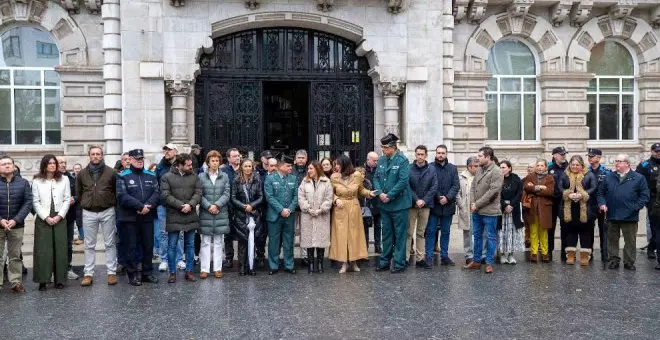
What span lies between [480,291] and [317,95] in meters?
8.95

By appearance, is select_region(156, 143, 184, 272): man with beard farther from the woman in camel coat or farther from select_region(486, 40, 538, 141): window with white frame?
select_region(486, 40, 538, 141): window with white frame

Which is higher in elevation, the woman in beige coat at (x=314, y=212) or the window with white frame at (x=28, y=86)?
the window with white frame at (x=28, y=86)

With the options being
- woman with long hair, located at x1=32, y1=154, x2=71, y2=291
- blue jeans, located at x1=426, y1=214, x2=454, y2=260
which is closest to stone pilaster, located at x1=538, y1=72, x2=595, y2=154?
blue jeans, located at x1=426, y1=214, x2=454, y2=260

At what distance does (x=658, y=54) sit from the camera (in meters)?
18.8

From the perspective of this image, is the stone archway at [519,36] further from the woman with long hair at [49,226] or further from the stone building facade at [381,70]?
the woman with long hair at [49,226]

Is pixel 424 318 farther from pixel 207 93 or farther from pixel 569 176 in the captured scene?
pixel 207 93

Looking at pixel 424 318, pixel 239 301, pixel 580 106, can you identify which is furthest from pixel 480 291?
pixel 580 106

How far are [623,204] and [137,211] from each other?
7.67 metres

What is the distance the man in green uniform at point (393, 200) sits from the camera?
10812 millimetres

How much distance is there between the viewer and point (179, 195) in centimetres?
1016

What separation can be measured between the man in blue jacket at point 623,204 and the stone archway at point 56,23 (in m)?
12.1

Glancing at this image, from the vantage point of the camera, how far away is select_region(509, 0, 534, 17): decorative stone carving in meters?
17.7

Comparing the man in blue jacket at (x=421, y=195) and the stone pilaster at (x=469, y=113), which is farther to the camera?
the stone pilaster at (x=469, y=113)

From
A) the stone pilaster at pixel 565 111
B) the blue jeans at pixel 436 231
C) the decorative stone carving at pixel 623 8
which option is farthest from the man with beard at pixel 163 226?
the decorative stone carving at pixel 623 8
